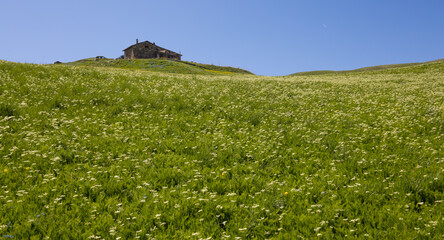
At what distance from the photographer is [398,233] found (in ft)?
15.0

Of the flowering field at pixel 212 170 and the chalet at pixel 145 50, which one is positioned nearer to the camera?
the flowering field at pixel 212 170

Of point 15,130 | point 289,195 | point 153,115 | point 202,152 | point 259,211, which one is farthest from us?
point 153,115

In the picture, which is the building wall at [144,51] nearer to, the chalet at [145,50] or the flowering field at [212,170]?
the chalet at [145,50]

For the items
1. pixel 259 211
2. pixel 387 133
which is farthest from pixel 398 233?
pixel 387 133

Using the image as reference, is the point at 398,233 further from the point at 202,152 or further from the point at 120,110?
the point at 120,110

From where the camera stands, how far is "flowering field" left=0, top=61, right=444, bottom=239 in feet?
16.0

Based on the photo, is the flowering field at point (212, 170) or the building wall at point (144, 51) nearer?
the flowering field at point (212, 170)

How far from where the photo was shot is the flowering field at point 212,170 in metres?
4.88

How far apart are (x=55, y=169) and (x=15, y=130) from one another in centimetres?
395

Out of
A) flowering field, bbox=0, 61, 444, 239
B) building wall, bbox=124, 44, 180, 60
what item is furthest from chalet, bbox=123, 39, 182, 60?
flowering field, bbox=0, 61, 444, 239

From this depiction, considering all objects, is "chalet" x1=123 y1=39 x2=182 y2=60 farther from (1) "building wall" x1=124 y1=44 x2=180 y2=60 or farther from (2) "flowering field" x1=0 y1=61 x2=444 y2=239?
(2) "flowering field" x1=0 y1=61 x2=444 y2=239

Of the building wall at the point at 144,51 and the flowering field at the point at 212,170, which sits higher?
the building wall at the point at 144,51

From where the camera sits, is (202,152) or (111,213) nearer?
(111,213)

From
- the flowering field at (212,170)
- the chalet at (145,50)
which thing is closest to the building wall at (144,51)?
the chalet at (145,50)
